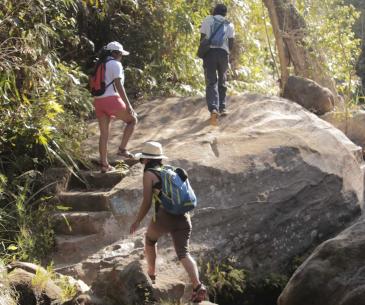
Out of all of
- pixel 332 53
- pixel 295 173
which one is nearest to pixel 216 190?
pixel 295 173

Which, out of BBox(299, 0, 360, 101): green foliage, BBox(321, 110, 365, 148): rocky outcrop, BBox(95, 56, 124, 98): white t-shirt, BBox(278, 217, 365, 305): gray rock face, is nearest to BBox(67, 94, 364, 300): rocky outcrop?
BBox(95, 56, 124, 98): white t-shirt

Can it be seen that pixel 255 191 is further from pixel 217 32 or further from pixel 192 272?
pixel 217 32

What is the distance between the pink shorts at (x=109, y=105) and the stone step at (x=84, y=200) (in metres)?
1.10

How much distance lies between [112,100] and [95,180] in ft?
3.85

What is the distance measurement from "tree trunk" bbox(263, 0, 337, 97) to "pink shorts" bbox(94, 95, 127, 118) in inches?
262

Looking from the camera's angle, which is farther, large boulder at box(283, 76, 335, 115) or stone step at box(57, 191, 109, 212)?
large boulder at box(283, 76, 335, 115)

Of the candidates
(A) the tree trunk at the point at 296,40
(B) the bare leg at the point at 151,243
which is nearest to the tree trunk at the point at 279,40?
(A) the tree trunk at the point at 296,40

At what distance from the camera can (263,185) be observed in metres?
8.33

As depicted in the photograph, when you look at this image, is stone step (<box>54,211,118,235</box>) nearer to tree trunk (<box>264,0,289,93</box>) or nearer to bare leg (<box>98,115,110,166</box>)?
bare leg (<box>98,115,110,166</box>)

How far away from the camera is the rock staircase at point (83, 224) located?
772 cm

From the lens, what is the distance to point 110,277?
6387 mm

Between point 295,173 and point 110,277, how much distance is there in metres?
3.33

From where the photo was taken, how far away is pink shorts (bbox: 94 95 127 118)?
8.45 meters

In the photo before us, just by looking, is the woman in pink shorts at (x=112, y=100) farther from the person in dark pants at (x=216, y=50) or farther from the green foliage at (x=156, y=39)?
the green foliage at (x=156, y=39)
